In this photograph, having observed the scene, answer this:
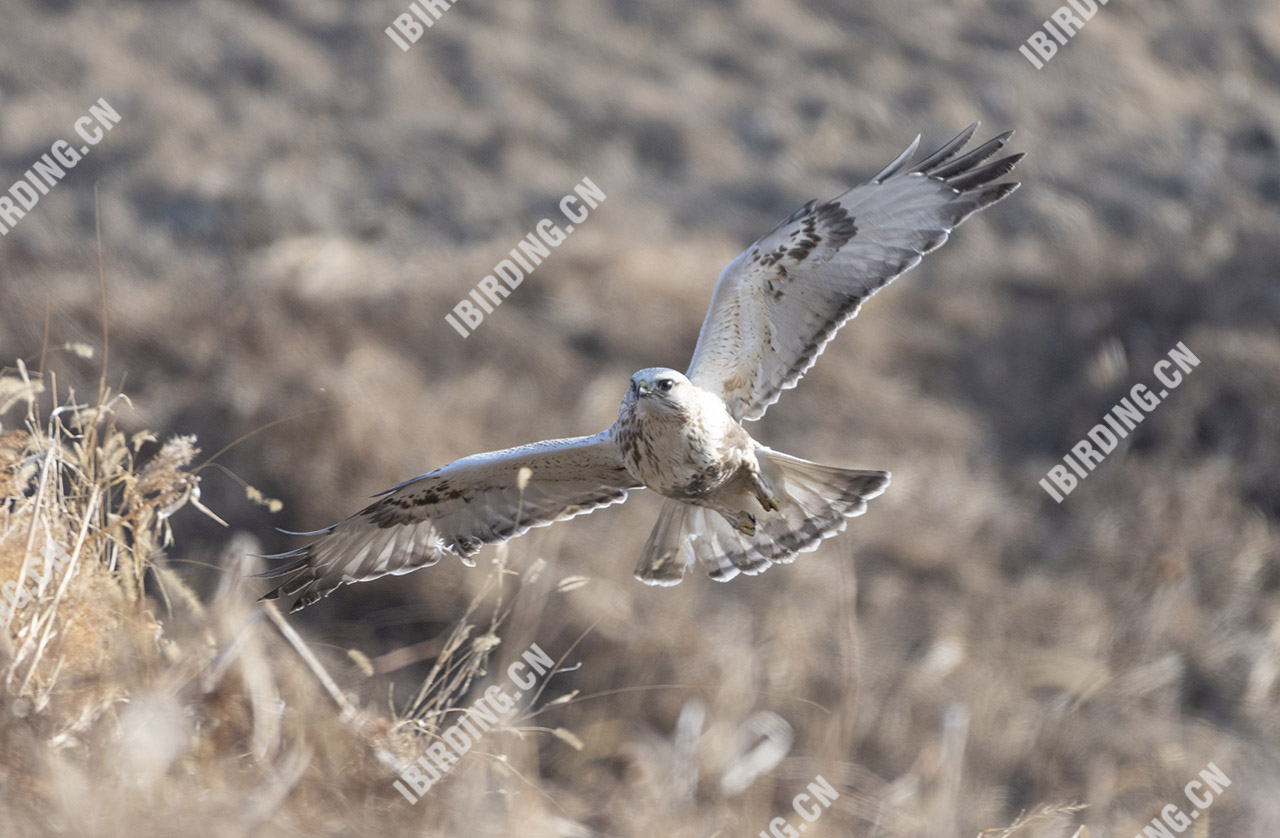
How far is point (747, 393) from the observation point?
506 centimetres

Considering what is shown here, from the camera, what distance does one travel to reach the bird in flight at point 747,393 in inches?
190

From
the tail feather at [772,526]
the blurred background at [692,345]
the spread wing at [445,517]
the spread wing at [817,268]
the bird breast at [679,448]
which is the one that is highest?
the spread wing at [817,268]

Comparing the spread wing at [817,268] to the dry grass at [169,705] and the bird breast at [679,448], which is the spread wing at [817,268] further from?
the dry grass at [169,705]

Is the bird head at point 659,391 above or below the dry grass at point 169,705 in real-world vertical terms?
above

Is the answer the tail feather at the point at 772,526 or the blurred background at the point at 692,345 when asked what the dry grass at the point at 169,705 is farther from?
the tail feather at the point at 772,526

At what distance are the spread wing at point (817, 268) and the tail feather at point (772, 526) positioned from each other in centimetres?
43

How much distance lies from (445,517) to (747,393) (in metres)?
1.37

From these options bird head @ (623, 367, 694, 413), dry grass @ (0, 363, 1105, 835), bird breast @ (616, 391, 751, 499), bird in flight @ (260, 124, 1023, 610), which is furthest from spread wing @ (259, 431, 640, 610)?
dry grass @ (0, 363, 1105, 835)

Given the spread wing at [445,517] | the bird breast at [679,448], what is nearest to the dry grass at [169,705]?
the bird breast at [679,448]

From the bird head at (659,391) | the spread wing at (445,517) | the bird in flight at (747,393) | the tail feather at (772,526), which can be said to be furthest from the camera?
the tail feather at (772,526)

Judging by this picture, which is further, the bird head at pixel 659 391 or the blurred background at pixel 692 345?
the blurred background at pixel 692 345

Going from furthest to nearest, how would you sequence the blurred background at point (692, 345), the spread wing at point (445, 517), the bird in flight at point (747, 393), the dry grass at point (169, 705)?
the blurred background at point (692, 345) → the spread wing at point (445, 517) → the bird in flight at point (747, 393) → the dry grass at point (169, 705)

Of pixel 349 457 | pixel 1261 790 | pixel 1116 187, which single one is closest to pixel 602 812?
pixel 349 457

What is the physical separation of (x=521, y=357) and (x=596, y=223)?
127 inches
